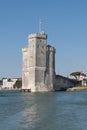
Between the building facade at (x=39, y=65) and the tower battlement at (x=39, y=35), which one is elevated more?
the tower battlement at (x=39, y=35)

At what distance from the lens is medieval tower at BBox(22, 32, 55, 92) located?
103312 mm

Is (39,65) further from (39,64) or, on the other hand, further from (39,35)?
(39,35)

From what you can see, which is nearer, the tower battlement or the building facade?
the building facade

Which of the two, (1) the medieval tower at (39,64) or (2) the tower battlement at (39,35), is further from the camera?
(2) the tower battlement at (39,35)

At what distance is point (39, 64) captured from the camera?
4092 inches

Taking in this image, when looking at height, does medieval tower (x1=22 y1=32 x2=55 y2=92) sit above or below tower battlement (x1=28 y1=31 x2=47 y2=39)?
below

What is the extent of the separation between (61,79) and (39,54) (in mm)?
→ 23734

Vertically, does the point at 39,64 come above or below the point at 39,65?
above

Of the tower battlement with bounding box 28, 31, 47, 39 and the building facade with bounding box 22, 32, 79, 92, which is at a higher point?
the tower battlement with bounding box 28, 31, 47, 39

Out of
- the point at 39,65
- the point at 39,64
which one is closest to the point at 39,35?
the point at 39,64

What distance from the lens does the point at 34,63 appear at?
10331cm

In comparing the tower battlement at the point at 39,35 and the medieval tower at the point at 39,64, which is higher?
the tower battlement at the point at 39,35

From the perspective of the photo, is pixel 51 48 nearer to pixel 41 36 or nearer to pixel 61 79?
pixel 41 36

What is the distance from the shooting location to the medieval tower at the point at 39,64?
339 ft
